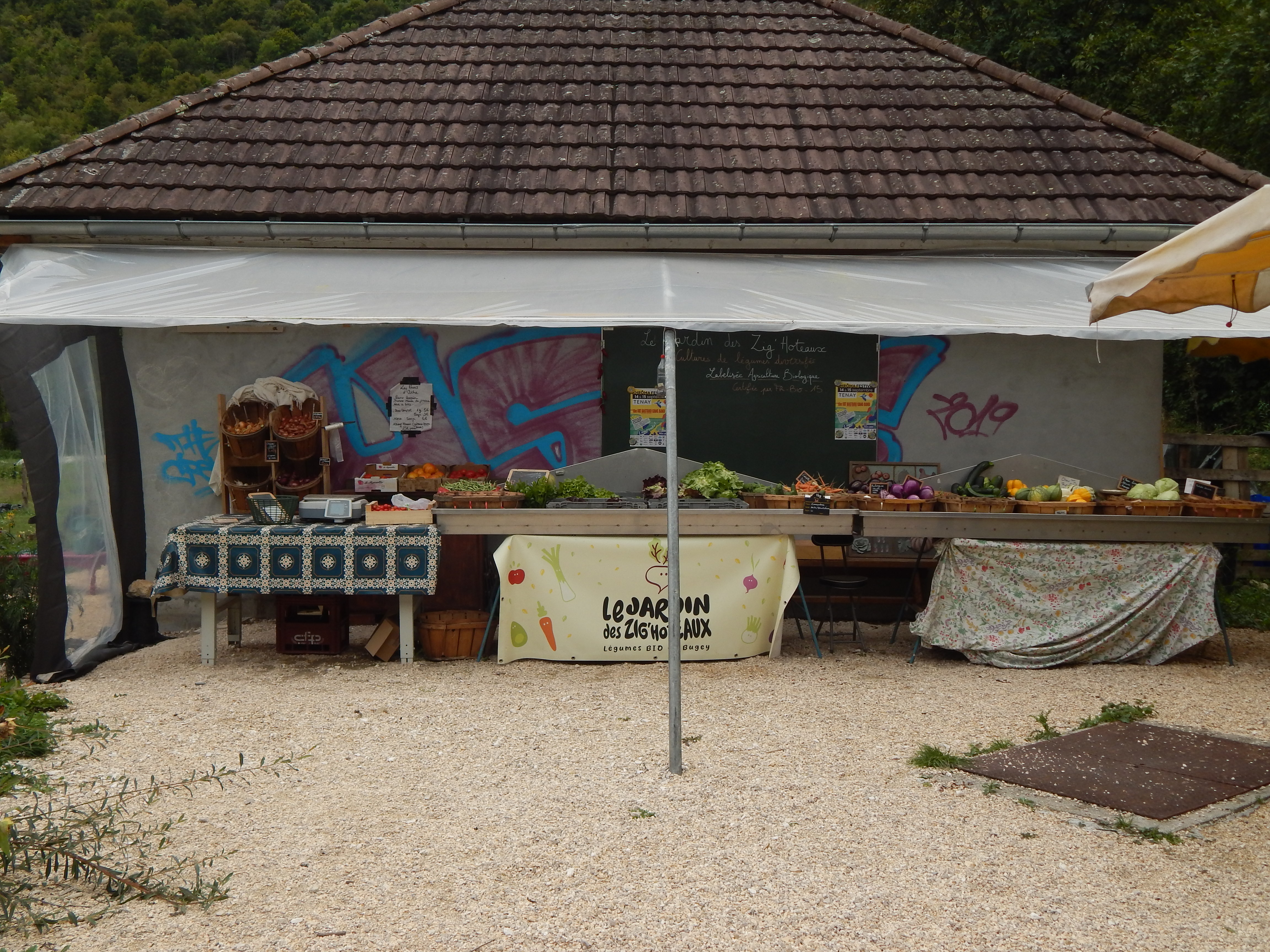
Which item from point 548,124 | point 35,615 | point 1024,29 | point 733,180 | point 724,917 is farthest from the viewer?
point 1024,29

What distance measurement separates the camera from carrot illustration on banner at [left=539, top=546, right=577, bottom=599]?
23.3 ft

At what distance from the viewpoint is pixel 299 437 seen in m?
7.97

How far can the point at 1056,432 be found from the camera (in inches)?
339

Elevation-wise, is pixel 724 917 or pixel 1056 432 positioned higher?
pixel 1056 432

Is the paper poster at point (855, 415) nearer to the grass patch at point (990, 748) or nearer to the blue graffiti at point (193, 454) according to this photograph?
the grass patch at point (990, 748)

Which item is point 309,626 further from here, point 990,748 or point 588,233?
point 990,748

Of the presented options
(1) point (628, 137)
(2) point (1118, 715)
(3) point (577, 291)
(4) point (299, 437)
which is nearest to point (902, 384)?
(1) point (628, 137)

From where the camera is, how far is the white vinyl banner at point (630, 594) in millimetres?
7113

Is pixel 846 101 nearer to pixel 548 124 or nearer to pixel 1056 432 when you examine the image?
pixel 548 124

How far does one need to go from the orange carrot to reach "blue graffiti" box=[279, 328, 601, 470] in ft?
5.58

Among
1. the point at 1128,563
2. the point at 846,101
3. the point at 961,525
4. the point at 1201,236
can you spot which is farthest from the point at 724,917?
the point at 846,101

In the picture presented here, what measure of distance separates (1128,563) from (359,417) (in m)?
5.65

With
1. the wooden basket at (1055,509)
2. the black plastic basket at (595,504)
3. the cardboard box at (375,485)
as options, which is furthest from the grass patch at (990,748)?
the cardboard box at (375,485)

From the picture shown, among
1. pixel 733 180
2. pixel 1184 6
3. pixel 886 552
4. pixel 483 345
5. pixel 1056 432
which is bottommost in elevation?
pixel 886 552
